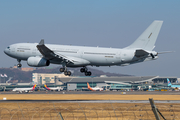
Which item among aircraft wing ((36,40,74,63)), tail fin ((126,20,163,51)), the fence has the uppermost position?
tail fin ((126,20,163,51))

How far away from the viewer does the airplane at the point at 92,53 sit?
55156 mm

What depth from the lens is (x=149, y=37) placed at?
56469 mm

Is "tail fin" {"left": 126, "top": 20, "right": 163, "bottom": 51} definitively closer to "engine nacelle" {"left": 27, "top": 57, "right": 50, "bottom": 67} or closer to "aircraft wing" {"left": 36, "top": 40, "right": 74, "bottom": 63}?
"aircraft wing" {"left": 36, "top": 40, "right": 74, "bottom": 63}

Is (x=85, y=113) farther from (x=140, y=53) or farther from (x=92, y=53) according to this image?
(x=92, y=53)

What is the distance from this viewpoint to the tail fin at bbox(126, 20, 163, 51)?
184 ft

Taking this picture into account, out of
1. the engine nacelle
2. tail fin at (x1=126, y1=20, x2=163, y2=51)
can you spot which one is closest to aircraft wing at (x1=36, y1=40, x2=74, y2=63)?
the engine nacelle

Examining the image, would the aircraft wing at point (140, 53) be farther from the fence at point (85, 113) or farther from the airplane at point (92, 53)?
the fence at point (85, 113)

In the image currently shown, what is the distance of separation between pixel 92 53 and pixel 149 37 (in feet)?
37.2

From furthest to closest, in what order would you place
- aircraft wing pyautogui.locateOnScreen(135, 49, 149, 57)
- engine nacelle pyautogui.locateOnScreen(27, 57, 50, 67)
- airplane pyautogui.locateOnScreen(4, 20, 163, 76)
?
1. engine nacelle pyautogui.locateOnScreen(27, 57, 50, 67)
2. airplane pyautogui.locateOnScreen(4, 20, 163, 76)
3. aircraft wing pyautogui.locateOnScreen(135, 49, 149, 57)

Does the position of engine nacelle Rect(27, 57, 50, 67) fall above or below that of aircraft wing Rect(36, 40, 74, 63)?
below

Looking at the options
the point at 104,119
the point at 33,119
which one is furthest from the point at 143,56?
the point at 33,119

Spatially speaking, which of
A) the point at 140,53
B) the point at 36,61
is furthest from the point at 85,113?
the point at 36,61

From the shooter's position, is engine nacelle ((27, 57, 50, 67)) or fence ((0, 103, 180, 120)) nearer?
fence ((0, 103, 180, 120))

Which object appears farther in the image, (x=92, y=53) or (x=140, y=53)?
(x=92, y=53)
